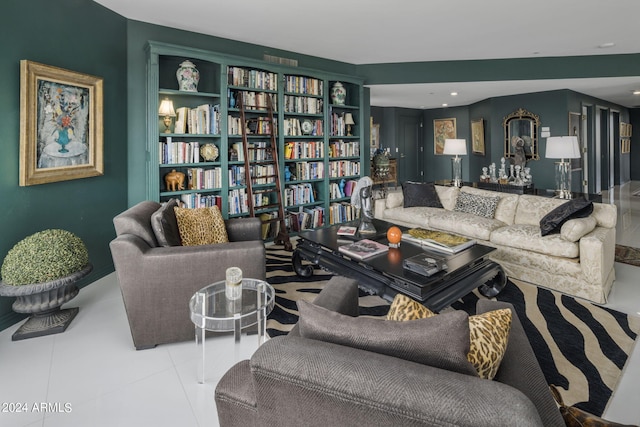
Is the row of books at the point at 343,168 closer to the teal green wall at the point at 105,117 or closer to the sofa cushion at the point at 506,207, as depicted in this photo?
the sofa cushion at the point at 506,207

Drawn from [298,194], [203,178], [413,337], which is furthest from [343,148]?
[413,337]

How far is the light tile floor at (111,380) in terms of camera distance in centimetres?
172

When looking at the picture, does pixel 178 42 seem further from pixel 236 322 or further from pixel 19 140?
pixel 236 322

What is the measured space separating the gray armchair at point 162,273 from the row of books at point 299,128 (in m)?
2.92

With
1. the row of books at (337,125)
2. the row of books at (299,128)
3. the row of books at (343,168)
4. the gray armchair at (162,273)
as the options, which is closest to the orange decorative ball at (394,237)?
the gray armchair at (162,273)

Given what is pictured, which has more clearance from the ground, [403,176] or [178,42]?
[178,42]

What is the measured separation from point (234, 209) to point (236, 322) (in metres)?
2.73

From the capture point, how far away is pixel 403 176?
10.5 metres

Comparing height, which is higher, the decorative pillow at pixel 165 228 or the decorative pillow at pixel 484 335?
the decorative pillow at pixel 165 228

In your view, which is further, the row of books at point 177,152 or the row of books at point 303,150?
the row of books at point 303,150

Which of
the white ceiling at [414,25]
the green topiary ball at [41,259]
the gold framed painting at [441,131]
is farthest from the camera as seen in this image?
the gold framed painting at [441,131]

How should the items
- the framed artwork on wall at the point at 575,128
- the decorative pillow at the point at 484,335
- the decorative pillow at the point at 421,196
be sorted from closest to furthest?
the decorative pillow at the point at 484,335
the decorative pillow at the point at 421,196
the framed artwork on wall at the point at 575,128

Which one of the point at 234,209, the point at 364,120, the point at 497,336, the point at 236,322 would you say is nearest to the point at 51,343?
the point at 236,322

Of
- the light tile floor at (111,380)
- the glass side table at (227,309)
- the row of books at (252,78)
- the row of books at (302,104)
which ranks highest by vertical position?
the row of books at (252,78)
